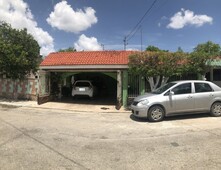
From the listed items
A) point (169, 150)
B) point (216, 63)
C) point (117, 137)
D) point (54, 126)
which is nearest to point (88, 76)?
point (216, 63)

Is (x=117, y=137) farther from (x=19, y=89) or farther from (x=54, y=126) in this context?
(x=19, y=89)

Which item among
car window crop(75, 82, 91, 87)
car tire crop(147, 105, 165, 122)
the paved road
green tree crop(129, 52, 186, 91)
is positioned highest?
green tree crop(129, 52, 186, 91)

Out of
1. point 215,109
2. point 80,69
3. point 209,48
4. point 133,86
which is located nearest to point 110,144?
point 215,109

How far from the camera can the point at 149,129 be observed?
811 cm

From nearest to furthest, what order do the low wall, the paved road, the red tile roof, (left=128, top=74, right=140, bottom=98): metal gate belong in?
the paved road < (left=128, top=74, right=140, bottom=98): metal gate < the red tile roof < the low wall

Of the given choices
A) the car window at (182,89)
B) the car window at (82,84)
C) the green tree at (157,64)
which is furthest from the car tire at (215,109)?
the car window at (82,84)

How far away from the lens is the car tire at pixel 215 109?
9.97 meters

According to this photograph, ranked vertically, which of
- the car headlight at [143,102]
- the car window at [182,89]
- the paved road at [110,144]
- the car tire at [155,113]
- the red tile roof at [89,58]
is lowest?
the paved road at [110,144]

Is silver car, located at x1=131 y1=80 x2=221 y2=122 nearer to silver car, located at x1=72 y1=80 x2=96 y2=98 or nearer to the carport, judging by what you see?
the carport

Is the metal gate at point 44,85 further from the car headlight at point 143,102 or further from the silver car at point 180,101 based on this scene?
the car headlight at point 143,102

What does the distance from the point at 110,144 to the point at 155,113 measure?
3525 mm

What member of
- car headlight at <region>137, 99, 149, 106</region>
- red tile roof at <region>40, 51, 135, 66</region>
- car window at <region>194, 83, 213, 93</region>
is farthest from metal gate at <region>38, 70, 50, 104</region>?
car window at <region>194, 83, 213, 93</region>

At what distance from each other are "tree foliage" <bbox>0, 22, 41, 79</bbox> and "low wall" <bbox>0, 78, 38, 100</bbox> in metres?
0.68

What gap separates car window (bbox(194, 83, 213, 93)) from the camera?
9.91 m
